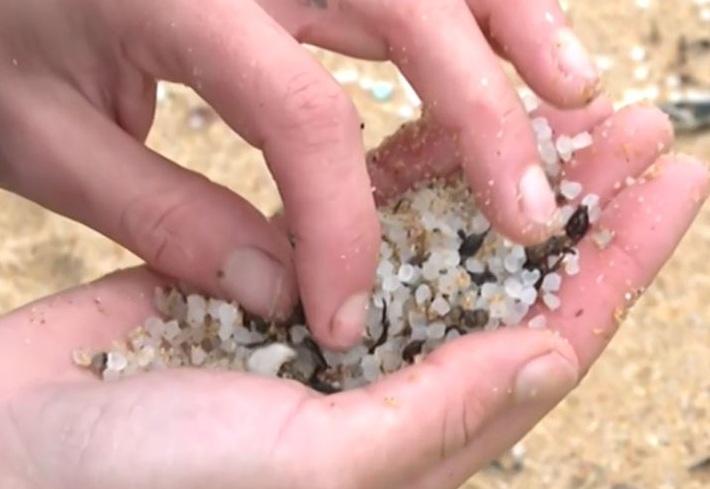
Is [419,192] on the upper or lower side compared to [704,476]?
upper

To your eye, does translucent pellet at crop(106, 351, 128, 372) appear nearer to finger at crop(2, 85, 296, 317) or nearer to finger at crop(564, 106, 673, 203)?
finger at crop(2, 85, 296, 317)

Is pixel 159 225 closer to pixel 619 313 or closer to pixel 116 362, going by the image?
pixel 116 362

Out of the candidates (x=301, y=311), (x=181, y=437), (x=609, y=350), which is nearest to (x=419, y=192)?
(x=301, y=311)

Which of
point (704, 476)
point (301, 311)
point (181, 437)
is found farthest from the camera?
point (704, 476)

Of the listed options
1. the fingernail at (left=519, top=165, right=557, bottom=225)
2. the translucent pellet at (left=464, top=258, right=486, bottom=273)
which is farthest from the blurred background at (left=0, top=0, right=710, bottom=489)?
the fingernail at (left=519, top=165, right=557, bottom=225)

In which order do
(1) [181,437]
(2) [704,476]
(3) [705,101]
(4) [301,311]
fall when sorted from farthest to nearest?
(3) [705,101] < (2) [704,476] < (4) [301,311] < (1) [181,437]

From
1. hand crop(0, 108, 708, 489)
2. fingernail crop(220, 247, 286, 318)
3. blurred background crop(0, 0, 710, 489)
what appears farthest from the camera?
blurred background crop(0, 0, 710, 489)

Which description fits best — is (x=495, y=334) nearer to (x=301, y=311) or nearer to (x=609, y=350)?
(x=301, y=311)

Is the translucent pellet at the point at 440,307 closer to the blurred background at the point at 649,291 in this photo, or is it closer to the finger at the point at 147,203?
the finger at the point at 147,203
